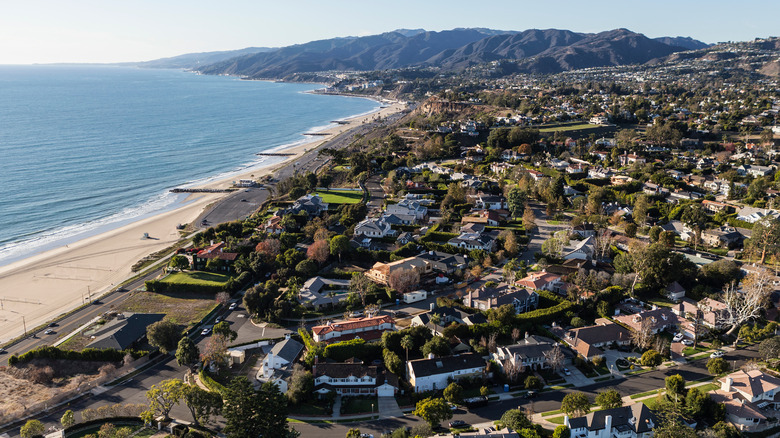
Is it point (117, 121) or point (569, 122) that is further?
point (117, 121)

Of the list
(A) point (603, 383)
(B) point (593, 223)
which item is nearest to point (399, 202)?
(B) point (593, 223)

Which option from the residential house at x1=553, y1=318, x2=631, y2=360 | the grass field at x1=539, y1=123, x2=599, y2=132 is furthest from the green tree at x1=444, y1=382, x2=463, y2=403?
the grass field at x1=539, y1=123, x2=599, y2=132

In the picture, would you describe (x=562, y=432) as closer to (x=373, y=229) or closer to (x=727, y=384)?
(x=727, y=384)

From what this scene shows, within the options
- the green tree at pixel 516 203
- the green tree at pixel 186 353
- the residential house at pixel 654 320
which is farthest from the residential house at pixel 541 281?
the green tree at pixel 186 353

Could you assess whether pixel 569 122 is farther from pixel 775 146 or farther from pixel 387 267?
pixel 387 267

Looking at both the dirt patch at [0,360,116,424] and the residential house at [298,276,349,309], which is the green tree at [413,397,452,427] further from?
the dirt patch at [0,360,116,424]

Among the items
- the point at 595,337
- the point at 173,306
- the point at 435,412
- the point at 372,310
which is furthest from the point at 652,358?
the point at 173,306

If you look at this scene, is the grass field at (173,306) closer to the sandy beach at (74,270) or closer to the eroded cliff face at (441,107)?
the sandy beach at (74,270)
